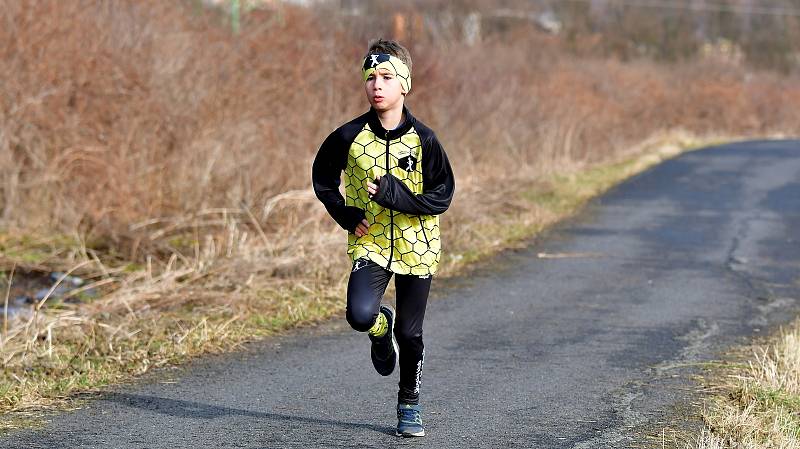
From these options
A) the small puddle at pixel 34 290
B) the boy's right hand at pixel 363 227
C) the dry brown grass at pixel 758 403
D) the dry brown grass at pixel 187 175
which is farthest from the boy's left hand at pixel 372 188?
the small puddle at pixel 34 290

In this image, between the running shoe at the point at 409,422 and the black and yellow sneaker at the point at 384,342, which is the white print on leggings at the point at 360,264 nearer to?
the black and yellow sneaker at the point at 384,342

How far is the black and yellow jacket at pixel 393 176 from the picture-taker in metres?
5.82

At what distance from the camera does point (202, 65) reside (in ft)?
57.3

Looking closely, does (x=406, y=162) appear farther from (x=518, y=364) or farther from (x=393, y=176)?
(x=518, y=364)

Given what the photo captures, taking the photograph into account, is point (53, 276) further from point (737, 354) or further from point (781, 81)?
point (781, 81)

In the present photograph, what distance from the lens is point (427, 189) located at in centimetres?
590

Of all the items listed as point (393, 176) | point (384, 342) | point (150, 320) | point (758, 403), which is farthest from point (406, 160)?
point (150, 320)

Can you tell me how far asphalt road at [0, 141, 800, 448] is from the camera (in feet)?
20.7

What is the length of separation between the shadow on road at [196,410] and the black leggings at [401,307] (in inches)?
13.6

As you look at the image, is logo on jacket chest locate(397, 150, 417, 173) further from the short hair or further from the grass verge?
the grass verge

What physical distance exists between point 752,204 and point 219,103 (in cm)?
817

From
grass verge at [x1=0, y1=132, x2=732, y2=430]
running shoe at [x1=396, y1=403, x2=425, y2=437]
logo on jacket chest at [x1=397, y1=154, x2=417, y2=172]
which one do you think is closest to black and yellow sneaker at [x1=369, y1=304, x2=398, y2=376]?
running shoe at [x1=396, y1=403, x2=425, y2=437]

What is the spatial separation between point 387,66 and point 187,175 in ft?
33.1

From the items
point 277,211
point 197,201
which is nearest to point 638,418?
point 277,211
